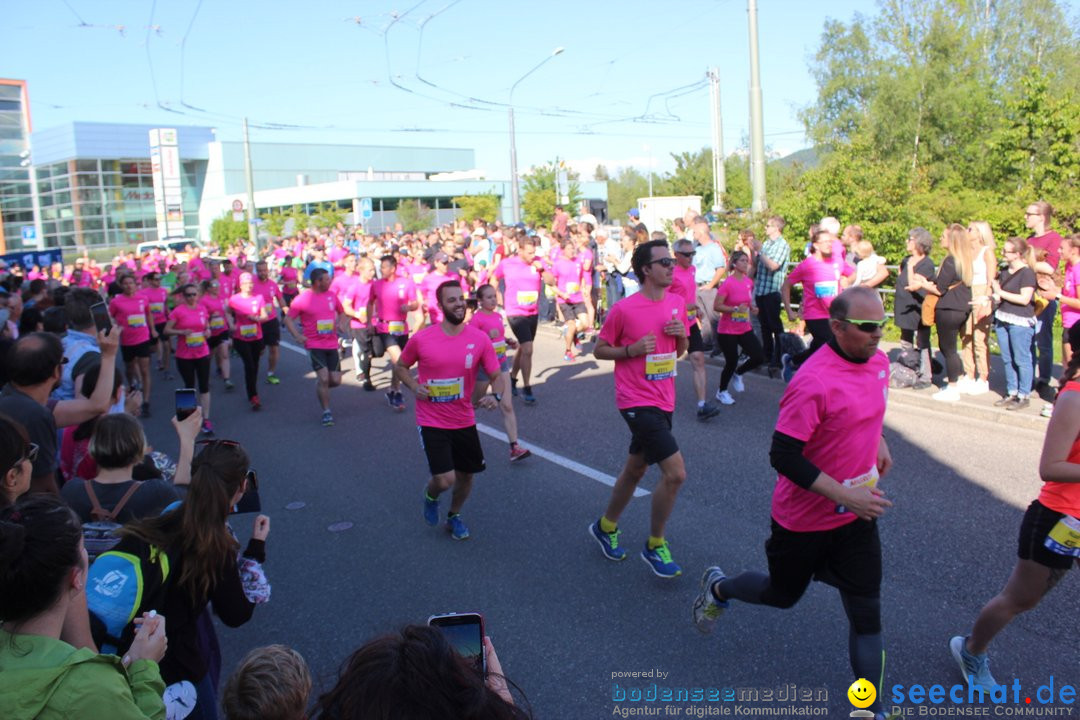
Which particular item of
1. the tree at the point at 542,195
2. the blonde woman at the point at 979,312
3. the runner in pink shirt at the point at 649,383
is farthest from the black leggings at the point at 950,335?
the tree at the point at 542,195

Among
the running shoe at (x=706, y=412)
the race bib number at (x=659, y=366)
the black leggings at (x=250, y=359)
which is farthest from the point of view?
the black leggings at (x=250, y=359)

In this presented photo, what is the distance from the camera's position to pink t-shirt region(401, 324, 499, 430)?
6062 millimetres

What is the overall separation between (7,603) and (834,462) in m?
3.00

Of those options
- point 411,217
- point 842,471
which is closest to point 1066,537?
point 842,471

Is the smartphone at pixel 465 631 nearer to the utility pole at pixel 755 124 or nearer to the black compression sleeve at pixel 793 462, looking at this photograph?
the black compression sleeve at pixel 793 462

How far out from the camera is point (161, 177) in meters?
40.7

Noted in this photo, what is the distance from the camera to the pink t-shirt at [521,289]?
10.7 m

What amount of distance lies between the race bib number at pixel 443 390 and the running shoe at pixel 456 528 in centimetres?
87

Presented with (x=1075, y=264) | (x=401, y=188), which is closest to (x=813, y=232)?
(x=1075, y=264)

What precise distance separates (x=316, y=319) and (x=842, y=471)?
7993mm

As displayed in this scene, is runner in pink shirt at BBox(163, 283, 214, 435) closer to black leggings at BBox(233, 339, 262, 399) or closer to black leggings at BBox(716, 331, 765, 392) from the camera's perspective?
black leggings at BBox(233, 339, 262, 399)

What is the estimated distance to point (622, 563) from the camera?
5512 millimetres

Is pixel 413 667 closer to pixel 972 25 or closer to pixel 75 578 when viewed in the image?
pixel 75 578

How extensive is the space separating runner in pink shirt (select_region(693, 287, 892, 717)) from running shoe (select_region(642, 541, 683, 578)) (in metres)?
1.45
